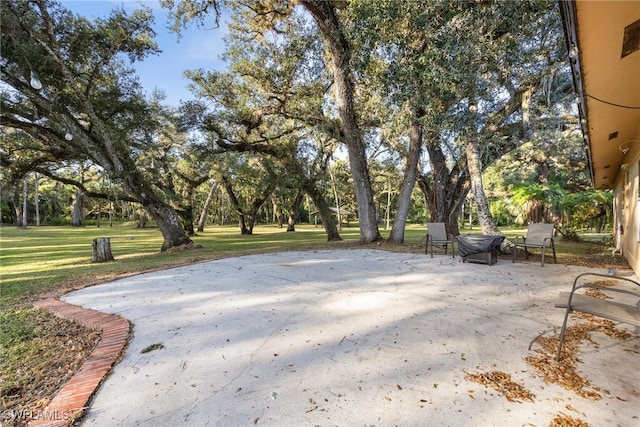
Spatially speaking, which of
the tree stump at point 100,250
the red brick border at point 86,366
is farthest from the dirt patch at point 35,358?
the tree stump at point 100,250

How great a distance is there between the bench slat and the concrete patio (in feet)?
1.30

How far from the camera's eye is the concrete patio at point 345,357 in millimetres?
1784

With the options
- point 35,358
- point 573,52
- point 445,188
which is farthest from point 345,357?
point 445,188

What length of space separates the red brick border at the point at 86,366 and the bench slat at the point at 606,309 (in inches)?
142

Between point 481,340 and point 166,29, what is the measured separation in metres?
11.3

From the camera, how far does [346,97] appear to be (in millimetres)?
9578

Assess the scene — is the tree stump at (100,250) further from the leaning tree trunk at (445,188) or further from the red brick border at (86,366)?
the leaning tree trunk at (445,188)

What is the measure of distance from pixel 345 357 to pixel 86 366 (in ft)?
6.64

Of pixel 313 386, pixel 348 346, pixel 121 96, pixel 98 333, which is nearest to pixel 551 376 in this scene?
pixel 348 346

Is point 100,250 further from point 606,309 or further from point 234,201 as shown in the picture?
point 234,201

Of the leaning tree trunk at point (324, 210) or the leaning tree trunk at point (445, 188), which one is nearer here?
the leaning tree trunk at point (445, 188)

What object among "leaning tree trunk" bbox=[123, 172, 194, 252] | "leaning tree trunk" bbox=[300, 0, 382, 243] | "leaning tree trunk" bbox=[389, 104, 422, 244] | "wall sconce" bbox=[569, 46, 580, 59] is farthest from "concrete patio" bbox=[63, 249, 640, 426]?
"leaning tree trunk" bbox=[123, 172, 194, 252]

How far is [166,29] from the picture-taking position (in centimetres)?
923

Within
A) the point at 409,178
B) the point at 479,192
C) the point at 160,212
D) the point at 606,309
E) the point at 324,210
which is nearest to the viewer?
the point at 606,309
